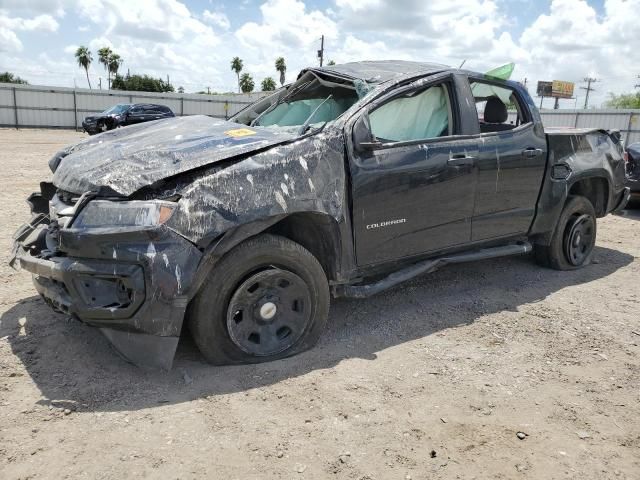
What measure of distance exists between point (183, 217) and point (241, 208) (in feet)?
1.10

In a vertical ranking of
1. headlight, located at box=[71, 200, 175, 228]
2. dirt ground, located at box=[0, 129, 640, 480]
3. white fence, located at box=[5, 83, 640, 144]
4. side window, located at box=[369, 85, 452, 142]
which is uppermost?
white fence, located at box=[5, 83, 640, 144]

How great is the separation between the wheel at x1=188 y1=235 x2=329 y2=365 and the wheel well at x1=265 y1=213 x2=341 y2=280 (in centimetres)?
15

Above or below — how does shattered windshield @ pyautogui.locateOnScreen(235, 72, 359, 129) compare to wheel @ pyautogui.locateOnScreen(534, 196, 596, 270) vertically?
above

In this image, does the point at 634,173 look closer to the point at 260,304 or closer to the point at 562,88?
the point at 260,304

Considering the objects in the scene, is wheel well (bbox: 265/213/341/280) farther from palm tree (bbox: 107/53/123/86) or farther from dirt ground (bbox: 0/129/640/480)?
palm tree (bbox: 107/53/123/86)

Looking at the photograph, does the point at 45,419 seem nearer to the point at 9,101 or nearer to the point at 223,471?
the point at 223,471

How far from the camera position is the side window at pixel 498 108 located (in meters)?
4.71

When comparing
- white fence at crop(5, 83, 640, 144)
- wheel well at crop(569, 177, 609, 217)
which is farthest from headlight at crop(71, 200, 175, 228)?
white fence at crop(5, 83, 640, 144)

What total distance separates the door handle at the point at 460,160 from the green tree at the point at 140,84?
60.3 m

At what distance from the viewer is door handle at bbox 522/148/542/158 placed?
461cm

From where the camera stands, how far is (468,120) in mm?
4277

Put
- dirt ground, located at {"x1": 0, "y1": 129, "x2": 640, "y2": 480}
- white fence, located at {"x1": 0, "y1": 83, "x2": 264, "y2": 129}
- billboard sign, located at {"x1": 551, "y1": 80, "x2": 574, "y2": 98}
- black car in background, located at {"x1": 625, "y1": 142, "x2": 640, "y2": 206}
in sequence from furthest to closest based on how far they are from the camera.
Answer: billboard sign, located at {"x1": 551, "y1": 80, "x2": 574, "y2": 98}
white fence, located at {"x1": 0, "y1": 83, "x2": 264, "y2": 129}
black car in background, located at {"x1": 625, "y1": 142, "x2": 640, "y2": 206}
dirt ground, located at {"x1": 0, "y1": 129, "x2": 640, "y2": 480}

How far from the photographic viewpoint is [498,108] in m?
4.94

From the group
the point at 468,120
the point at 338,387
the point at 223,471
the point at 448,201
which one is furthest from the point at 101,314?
the point at 468,120
